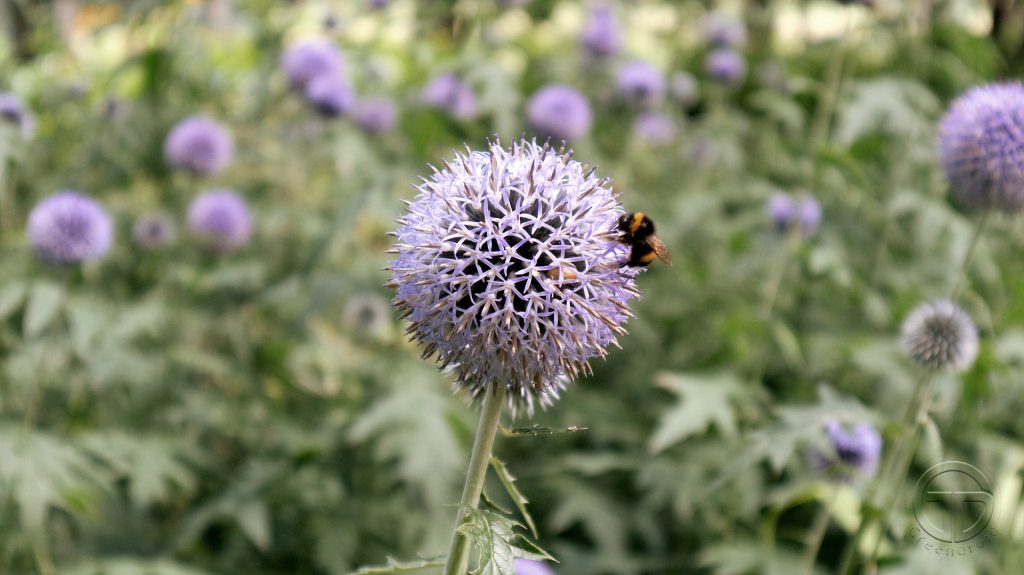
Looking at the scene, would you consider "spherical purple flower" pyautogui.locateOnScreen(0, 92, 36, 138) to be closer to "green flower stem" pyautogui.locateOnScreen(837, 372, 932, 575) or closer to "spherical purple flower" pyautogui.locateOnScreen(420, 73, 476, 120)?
"spherical purple flower" pyautogui.locateOnScreen(420, 73, 476, 120)

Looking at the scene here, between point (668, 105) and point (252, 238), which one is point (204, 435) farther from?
point (668, 105)

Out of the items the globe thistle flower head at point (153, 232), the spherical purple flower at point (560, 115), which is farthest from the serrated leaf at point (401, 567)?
the spherical purple flower at point (560, 115)

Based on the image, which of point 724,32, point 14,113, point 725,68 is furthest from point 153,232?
point 724,32

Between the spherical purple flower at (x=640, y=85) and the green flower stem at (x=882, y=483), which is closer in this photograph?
the green flower stem at (x=882, y=483)

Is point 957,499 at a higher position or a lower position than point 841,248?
lower

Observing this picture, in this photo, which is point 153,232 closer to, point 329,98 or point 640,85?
point 329,98

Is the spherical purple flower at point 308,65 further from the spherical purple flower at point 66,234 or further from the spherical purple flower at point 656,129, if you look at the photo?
the spherical purple flower at point 656,129

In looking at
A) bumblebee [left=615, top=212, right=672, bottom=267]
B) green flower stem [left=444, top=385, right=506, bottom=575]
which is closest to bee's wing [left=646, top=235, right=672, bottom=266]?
bumblebee [left=615, top=212, right=672, bottom=267]

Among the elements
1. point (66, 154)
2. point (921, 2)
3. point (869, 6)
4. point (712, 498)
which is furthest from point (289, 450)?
point (921, 2)
